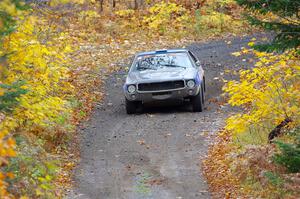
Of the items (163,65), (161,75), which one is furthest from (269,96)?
(163,65)

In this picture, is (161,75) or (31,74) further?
(161,75)

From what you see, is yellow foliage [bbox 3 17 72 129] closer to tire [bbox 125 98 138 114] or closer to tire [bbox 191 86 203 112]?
tire [bbox 125 98 138 114]

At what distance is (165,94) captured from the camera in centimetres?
1583

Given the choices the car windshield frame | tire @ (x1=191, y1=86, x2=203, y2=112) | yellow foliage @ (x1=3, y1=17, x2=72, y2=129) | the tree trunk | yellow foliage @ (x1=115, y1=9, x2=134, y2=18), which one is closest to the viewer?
yellow foliage @ (x1=3, y1=17, x2=72, y2=129)

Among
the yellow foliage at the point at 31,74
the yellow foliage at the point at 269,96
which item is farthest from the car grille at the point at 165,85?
the yellow foliage at the point at 269,96

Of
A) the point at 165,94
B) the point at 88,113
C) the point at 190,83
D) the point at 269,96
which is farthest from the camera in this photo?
the point at 88,113

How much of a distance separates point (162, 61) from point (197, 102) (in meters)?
1.64

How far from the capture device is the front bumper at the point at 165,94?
15.7 metres

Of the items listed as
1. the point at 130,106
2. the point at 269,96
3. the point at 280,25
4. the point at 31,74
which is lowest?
the point at 130,106

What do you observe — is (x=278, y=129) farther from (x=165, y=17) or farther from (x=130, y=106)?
(x=165, y=17)

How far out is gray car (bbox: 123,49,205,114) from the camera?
51.6 feet

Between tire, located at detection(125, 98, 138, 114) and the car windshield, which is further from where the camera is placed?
the car windshield

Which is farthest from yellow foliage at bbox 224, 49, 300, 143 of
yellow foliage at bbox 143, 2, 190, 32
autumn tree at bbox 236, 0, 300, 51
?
yellow foliage at bbox 143, 2, 190, 32

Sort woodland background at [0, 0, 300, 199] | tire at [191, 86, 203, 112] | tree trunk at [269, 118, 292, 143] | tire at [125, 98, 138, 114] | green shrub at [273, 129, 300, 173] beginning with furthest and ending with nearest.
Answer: tire at [125, 98, 138, 114] → tire at [191, 86, 203, 112] → tree trunk at [269, 118, 292, 143] → woodland background at [0, 0, 300, 199] → green shrub at [273, 129, 300, 173]
